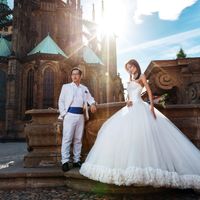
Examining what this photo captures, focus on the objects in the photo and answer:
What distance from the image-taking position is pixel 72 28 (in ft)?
125

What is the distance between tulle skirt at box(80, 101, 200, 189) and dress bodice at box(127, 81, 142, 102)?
0.12 metres

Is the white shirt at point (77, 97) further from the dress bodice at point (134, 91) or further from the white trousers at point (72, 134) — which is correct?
the dress bodice at point (134, 91)

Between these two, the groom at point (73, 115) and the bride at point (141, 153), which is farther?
the groom at point (73, 115)

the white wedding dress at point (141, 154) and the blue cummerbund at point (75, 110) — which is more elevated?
the blue cummerbund at point (75, 110)

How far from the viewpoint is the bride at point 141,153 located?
10.7 ft

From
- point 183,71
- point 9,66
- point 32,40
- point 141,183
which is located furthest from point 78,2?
point 141,183

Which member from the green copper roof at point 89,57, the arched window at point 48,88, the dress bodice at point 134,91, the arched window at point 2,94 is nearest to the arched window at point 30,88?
the arched window at point 48,88

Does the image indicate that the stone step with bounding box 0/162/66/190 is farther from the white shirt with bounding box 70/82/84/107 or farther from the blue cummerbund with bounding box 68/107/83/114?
the white shirt with bounding box 70/82/84/107

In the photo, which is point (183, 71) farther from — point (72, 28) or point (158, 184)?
point (72, 28)

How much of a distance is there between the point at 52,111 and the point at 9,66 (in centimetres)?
2976

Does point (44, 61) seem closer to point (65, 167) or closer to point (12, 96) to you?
point (12, 96)

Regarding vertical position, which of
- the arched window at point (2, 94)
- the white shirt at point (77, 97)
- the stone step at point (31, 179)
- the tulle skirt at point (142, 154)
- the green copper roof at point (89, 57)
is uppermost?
the green copper roof at point (89, 57)

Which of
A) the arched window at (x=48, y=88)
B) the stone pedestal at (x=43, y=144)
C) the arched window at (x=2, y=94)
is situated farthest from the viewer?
the arched window at (x=2, y=94)

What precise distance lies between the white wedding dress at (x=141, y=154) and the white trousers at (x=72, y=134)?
2.20 feet
